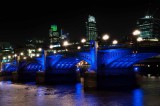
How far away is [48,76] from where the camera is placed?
109 metres

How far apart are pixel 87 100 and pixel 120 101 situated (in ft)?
18.5

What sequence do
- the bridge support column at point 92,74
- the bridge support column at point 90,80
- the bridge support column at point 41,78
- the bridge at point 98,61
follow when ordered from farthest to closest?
the bridge support column at point 41,78
the bridge support column at point 92,74
the bridge support column at point 90,80
the bridge at point 98,61

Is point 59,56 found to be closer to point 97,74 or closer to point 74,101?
point 97,74

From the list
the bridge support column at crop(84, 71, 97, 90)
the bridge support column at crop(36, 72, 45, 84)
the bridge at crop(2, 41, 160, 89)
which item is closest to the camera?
the bridge at crop(2, 41, 160, 89)

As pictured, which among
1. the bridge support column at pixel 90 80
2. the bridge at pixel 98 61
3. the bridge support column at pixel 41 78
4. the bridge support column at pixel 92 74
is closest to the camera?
the bridge at pixel 98 61

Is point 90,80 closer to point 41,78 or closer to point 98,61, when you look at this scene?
point 98,61

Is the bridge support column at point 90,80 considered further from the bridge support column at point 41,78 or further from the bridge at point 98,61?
the bridge support column at point 41,78

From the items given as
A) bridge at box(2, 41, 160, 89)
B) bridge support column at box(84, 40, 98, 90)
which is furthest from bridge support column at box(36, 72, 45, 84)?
bridge support column at box(84, 40, 98, 90)

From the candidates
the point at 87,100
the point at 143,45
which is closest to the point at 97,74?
the point at 143,45

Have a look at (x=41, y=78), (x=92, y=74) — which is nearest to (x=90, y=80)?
(x=92, y=74)

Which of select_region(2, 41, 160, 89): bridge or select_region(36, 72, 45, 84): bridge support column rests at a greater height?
select_region(2, 41, 160, 89): bridge

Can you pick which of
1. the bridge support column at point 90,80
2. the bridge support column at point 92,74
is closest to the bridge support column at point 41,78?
the bridge support column at point 92,74

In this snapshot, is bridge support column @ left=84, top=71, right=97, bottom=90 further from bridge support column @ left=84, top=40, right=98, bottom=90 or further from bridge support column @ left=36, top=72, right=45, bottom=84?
bridge support column @ left=36, top=72, right=45, bottom=84

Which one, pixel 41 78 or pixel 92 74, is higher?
pixel 92 74
